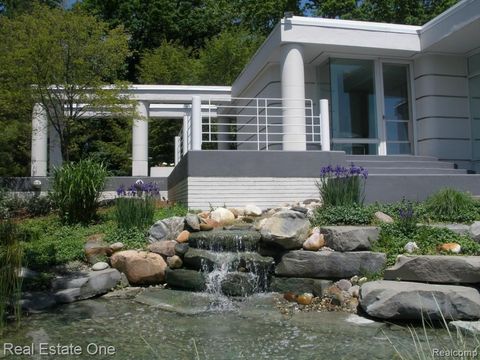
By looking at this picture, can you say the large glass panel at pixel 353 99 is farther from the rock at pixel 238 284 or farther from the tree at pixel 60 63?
the rock at pixel 238 284

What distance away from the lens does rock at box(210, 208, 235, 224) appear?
27.8 ft

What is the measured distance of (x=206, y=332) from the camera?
17.0ft

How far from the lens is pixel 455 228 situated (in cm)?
737

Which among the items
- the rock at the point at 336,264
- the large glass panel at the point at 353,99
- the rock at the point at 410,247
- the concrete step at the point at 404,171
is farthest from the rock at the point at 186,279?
the large glass panel at the point at 353,99

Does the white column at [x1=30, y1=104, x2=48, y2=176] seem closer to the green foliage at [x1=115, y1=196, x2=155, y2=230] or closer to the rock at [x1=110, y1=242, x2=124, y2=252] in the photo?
the green foliage at [x1=115, y1=196, x2=155, y2=230]

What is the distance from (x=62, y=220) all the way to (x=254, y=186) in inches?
150

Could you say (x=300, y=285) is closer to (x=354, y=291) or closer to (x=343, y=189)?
(x=354, y=291)

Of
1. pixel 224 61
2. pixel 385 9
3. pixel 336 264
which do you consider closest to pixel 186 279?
pixel 336 264

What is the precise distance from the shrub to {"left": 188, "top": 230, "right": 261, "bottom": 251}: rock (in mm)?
2866

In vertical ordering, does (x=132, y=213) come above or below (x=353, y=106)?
below

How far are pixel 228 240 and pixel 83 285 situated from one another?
211cm

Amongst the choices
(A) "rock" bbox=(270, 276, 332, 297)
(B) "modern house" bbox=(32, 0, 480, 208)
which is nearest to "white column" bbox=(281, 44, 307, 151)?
(B) "modern house" bbox=(32, 0, 480, 208)

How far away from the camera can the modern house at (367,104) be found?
32.1 feet

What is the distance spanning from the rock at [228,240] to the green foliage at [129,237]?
1040 mm
